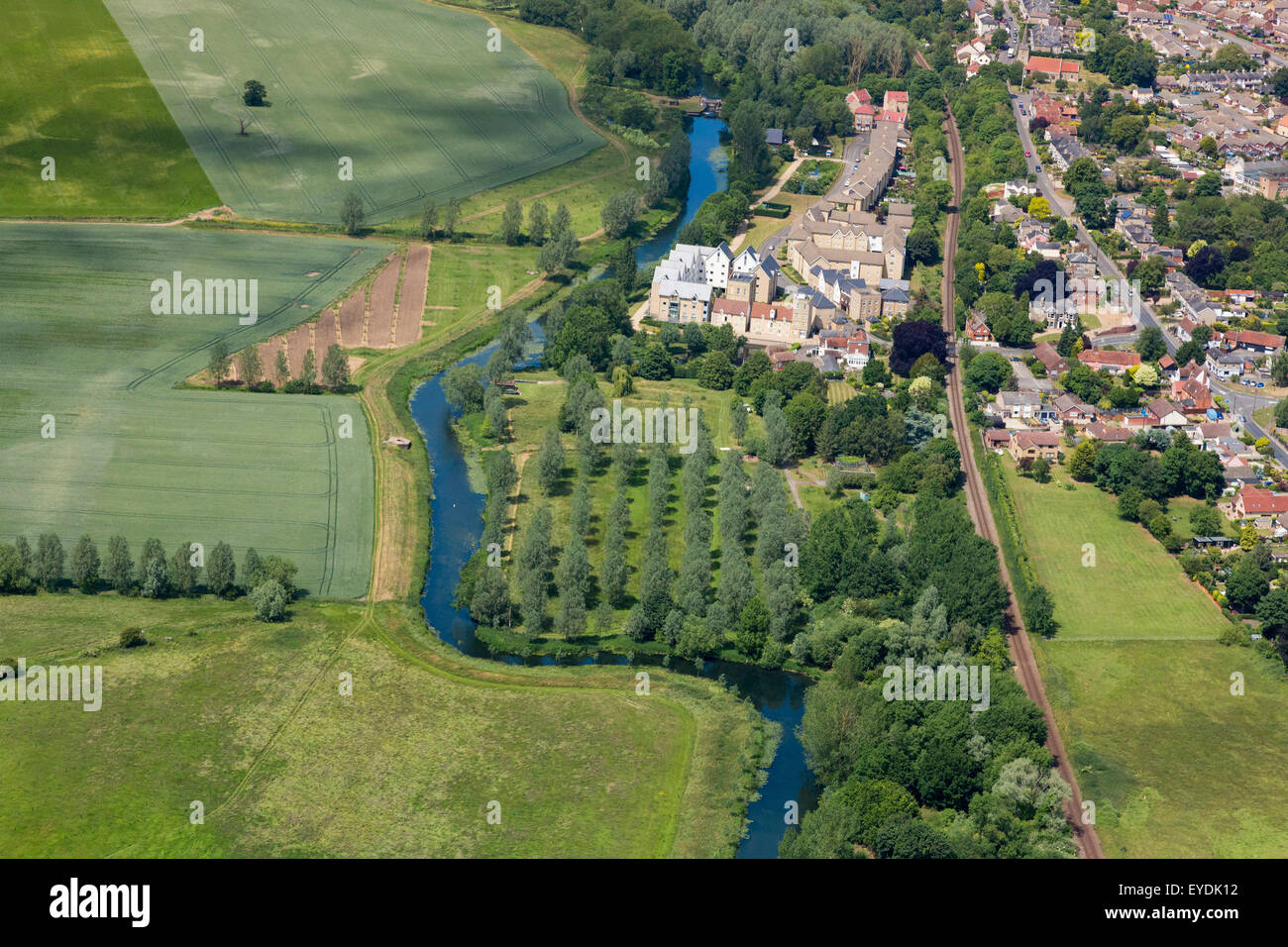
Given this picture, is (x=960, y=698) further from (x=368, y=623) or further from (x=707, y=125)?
(x=707, y=125)

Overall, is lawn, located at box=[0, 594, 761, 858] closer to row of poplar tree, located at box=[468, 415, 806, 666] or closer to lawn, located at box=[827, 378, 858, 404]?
row of poplar tree, located at box=[468, 415, 806, 666]

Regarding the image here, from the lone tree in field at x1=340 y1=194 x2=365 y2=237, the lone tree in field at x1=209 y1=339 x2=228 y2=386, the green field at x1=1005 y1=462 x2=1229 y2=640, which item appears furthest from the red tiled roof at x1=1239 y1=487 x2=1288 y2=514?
the lone tree in field at x1=340 y1=194 x2=365 y2=237

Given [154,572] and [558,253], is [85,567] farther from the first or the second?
[558,253]

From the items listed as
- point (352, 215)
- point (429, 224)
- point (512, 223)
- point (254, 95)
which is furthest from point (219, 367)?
point (254, 95)

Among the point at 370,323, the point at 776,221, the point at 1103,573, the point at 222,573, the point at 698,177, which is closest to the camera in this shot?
the point at 222,573

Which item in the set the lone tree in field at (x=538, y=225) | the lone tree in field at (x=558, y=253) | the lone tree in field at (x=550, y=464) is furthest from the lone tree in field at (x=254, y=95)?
the lone tree in field at (x=550, y=464)

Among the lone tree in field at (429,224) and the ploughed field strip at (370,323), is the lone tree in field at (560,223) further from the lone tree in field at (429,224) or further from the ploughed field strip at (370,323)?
the ploughed field strip at (370,323)

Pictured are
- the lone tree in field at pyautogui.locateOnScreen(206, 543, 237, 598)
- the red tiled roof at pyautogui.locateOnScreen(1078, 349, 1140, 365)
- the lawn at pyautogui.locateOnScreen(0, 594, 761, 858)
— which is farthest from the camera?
the red tiled roof at pyautogui.locateOnScreen(1078, 349, 1140, 365)
